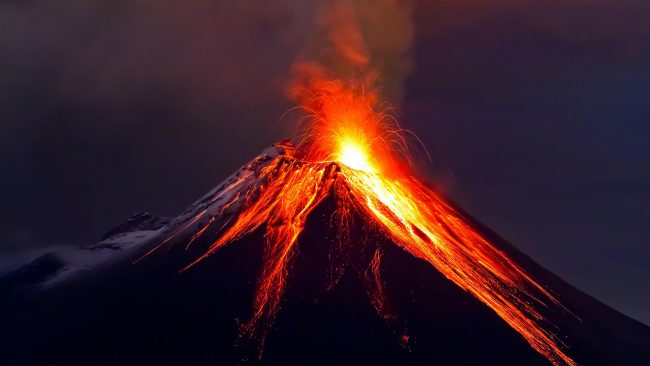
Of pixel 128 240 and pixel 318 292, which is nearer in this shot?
pixel 318 292

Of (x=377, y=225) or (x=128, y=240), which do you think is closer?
(x=377, y=225)

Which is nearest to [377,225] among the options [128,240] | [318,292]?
[318,292]

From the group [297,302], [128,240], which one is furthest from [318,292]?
[128,240]

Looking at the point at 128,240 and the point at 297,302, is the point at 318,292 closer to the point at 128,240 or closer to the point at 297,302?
the point at 297,302

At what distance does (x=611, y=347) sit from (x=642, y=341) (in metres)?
5.65

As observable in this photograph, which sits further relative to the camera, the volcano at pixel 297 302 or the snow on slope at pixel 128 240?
the snow on slope at pixel 128 240

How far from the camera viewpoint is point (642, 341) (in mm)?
53438

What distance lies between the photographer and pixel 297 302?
4025 centimetres

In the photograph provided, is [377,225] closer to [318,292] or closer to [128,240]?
[318,292]

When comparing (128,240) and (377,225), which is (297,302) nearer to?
(377,225)

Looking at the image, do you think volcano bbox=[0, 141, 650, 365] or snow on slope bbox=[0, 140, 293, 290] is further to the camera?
→ snow on slope bbox=[0, 140, 293, 290]

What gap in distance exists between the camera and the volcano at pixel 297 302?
38250 mm

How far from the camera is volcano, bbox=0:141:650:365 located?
3825 centimetres

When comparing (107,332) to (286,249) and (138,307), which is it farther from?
(286,249)
